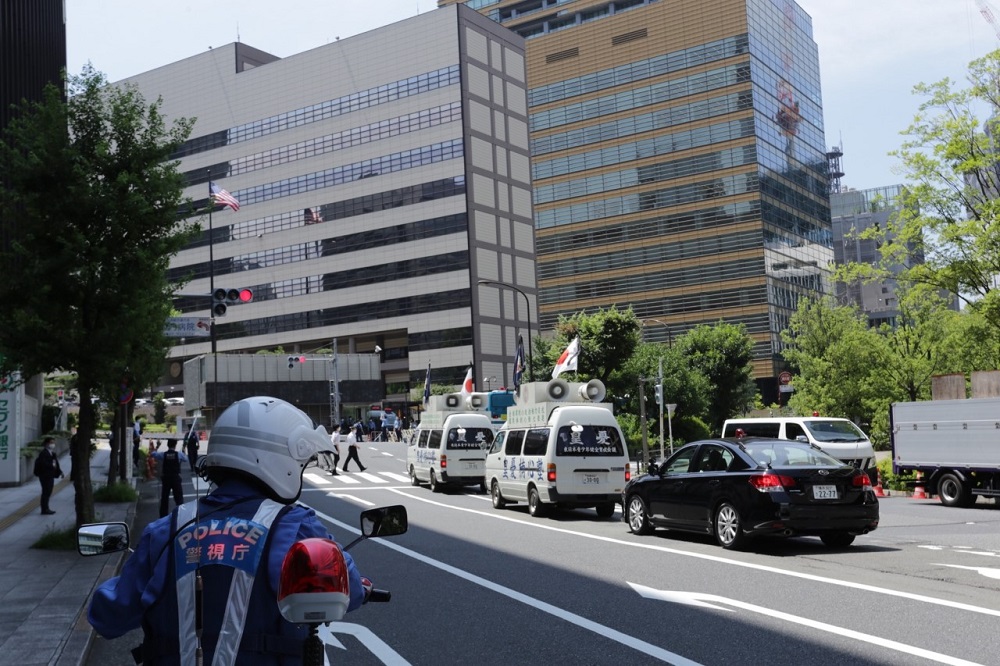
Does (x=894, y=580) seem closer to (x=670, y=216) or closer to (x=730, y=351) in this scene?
(x=730, y=351)

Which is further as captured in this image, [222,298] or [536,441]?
[222,298]

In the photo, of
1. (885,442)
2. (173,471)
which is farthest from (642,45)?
(173,471)

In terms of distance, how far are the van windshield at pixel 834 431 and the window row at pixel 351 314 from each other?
63949 millimetres

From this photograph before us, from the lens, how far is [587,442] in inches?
784

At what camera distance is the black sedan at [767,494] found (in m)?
13.1

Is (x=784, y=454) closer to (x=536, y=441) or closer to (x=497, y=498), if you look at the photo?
(x=536, y=441)

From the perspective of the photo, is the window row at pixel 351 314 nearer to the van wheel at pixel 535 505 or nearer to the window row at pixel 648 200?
the window row at pixel 648 200

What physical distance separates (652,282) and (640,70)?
2045 centimetres

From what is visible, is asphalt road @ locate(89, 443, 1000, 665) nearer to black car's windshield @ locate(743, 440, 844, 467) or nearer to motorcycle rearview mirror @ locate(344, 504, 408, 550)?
black car's windshield @ locate(743, 440, 844, 467)

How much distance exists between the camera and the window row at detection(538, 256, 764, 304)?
91125mm

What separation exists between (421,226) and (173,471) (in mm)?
70817

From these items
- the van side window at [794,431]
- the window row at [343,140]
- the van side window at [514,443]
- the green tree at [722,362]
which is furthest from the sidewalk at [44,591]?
the window row at [343,140]

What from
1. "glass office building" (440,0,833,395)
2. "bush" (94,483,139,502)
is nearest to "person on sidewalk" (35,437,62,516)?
"bush" (94,483,139,502)

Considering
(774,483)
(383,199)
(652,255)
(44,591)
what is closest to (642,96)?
(652,255)
